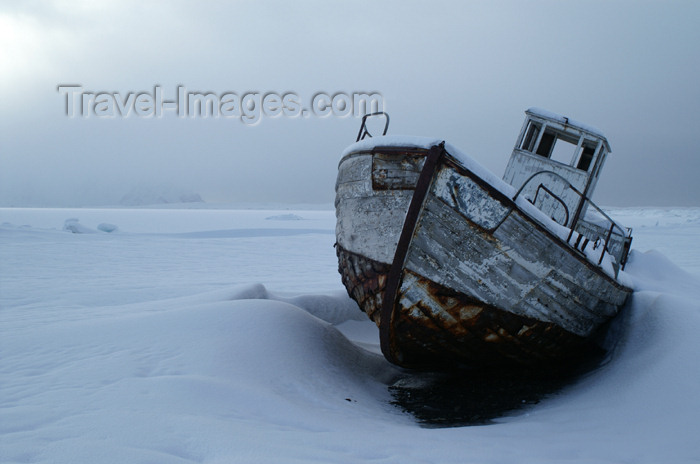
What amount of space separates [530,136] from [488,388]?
3785mm

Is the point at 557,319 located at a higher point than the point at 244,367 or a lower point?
higher

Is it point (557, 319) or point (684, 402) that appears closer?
point (684, 402)

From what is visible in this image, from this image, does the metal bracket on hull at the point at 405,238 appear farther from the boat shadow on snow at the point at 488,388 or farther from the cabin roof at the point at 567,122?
the cabin roof at the point at 567,122

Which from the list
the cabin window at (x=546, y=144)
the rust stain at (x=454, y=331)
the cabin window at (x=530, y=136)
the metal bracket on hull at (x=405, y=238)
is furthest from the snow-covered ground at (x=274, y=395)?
the cabin window at (x=530, y=136)

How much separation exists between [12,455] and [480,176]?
131 inches

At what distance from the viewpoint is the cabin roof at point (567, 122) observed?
6.00 m

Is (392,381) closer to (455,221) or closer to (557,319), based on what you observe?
(557,319)

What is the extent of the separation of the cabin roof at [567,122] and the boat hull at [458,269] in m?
2.64

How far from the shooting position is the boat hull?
3.57 m

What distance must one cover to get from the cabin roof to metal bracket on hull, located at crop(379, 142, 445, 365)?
136 inches

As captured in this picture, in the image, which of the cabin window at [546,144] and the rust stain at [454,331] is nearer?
the rust stain at [454,331]

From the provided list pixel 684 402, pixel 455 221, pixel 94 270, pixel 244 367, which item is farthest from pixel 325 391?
pixel 94 270

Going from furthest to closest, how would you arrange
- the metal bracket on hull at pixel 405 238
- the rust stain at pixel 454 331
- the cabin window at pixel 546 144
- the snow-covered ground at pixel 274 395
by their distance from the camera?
1. the cabin window at pixel 546 144
2. the rust stain at pixel 454 331
3. the metal bracket on hull at pixel 405 238
4. the snow-covered ground at pixel 274 395

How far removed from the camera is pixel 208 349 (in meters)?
3.82
